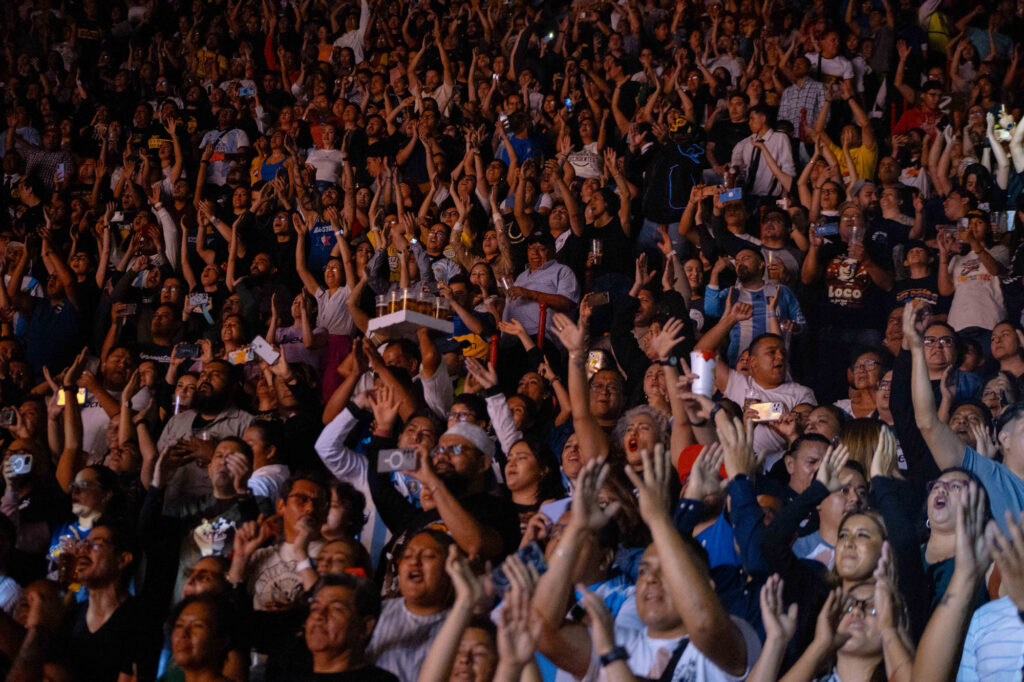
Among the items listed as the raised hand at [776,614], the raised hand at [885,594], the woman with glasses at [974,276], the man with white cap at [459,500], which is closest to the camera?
the raised hand at [776,614]

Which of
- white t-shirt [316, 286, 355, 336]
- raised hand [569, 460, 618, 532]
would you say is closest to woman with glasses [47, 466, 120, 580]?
white t-shirt [316, 286, 355, 336]

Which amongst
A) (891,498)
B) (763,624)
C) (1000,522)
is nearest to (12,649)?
(763,624)

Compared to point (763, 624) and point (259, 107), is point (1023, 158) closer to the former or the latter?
point (763, 624)

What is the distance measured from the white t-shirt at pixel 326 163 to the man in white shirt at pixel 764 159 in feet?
9.59

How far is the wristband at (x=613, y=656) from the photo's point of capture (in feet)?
11.4

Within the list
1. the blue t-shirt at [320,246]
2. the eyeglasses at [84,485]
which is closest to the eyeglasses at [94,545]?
the eyeglasses at [84,485]

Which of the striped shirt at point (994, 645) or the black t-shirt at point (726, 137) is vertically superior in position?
the striped shirt at point (994, 645)

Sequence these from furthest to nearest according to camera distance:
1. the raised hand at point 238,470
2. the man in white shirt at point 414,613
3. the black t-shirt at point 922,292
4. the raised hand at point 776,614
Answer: the black t-shirt at point 922,292 < the raised hand at point 238,470 < the man in white shirt at point 414,613 < the raised hand at point 776,614

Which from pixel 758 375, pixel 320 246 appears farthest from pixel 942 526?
pixel 320 246

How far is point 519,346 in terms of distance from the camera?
257 inches

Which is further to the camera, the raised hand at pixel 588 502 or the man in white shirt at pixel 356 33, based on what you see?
the man in white shirt at pixel 356 33

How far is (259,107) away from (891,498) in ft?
25.6

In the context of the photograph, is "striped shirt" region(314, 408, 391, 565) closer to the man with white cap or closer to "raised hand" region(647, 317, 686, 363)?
the man with white cap

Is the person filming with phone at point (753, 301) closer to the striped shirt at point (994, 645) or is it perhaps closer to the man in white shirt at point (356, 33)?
the striped shirt at point (994, 645)
